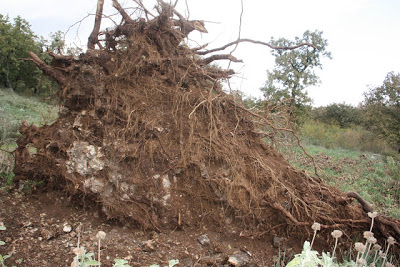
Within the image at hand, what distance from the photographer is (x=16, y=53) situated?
24828mm

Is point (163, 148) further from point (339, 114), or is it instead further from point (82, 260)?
point (339, 114)

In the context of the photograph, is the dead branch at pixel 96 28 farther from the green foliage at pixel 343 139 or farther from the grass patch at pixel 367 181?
the green foliage at pixel 343 139

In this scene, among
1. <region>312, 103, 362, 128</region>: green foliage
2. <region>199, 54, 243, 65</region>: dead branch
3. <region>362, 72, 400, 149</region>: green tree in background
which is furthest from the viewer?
<region>312, 103, 362, 128</region>: green foliage

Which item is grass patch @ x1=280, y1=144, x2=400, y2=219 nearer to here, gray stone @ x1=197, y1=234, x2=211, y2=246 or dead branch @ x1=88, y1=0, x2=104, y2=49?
gray stone @ x1=197, y1=234, x2=211, y2=246

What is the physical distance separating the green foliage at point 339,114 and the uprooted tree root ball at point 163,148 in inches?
1028

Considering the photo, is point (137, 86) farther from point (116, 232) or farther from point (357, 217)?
point (357, 217)

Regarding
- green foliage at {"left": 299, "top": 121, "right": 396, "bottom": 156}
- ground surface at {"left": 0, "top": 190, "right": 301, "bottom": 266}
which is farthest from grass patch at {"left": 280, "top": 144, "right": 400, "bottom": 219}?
green foliage at {"left": 299, "top": 121, "right": 396, "bottom": 156}

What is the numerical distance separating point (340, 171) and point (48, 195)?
296 inches

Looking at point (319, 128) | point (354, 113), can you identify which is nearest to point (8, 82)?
point (319, 128)

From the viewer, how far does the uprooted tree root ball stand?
3.14m

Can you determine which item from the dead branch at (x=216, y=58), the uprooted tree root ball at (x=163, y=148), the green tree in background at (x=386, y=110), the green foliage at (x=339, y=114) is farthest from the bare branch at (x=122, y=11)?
the green foliage at (x=339, y=114)

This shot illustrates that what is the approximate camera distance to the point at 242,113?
3.80 m

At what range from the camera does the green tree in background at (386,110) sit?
44.1ft

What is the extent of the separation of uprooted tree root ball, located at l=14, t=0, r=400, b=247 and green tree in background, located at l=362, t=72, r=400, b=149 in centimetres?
1227
